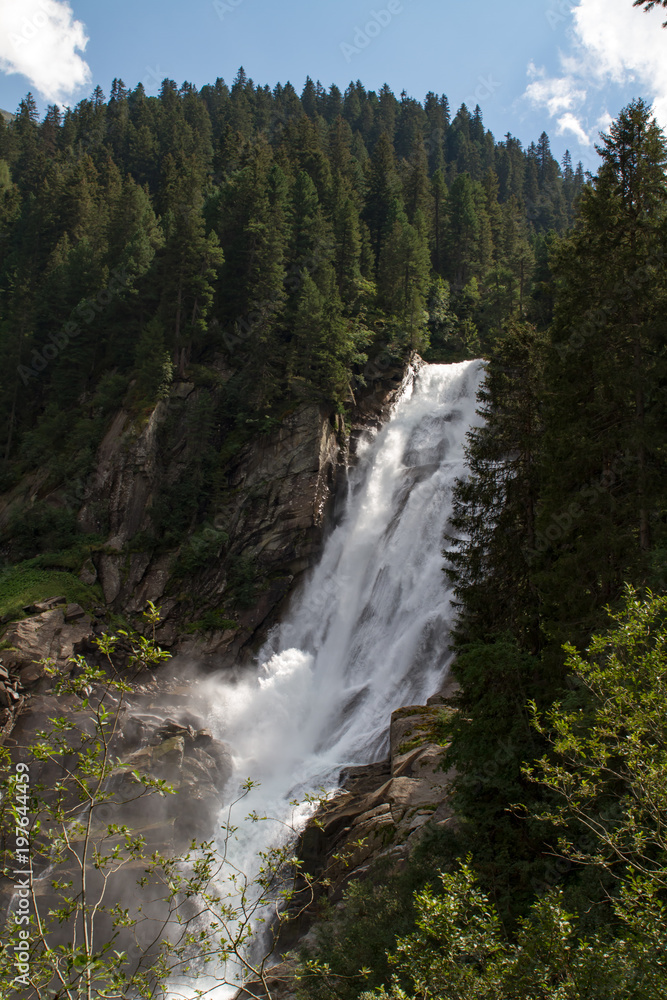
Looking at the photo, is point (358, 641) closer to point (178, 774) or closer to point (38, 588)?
point (178, 774)

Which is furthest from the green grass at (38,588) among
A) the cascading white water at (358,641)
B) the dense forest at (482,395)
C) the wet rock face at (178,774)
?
the cascading white water at (358,641)

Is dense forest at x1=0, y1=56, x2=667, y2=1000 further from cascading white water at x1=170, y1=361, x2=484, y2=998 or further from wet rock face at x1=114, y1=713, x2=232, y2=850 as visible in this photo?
wet rock face at x1=114, y1=713, x2=232, y2=850

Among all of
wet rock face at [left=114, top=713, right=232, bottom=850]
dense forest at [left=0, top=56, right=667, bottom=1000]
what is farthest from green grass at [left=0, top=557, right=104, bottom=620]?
wet rock face at [left=114, top=713, right=232, bottom=850]

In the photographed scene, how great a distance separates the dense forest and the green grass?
2.19 metres

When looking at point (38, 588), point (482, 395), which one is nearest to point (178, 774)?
point (38, 588)

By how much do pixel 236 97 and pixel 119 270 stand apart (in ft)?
226

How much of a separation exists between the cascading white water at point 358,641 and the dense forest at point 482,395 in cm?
289

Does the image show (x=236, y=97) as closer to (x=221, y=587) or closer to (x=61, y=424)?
(x=61, y=424)

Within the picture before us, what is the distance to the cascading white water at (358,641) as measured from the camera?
82.3 feet

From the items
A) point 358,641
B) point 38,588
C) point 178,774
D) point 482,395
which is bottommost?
point 178,774

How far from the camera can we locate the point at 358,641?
96.9ft

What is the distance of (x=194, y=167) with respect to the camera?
56.1m

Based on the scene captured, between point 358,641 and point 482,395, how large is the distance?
14685 millimetres

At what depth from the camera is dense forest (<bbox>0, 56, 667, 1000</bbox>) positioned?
Result: 22.7 feet
